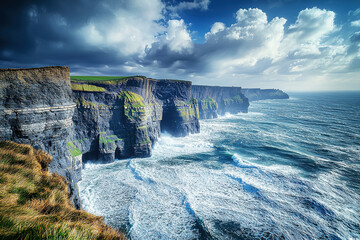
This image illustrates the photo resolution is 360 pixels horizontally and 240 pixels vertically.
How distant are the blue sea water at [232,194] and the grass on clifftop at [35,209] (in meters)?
10.6

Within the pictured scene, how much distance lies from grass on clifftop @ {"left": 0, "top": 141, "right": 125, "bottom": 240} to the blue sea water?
1057 cm

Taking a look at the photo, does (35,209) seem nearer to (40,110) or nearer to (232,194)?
(40,110)

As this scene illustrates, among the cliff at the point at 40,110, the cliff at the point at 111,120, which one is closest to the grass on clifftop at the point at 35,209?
the cliff at the point at 40,110

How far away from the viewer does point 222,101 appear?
10338 cm

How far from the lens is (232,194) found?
19.0 meters

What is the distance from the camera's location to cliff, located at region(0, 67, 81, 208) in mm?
12555

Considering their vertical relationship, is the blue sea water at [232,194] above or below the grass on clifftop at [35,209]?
below

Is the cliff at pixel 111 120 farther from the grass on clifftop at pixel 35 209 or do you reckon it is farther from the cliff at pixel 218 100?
the cliff at pixel 218 100

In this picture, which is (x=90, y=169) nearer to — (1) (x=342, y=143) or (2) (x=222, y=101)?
(1) (x=342, y=143)

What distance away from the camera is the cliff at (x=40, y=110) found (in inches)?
494

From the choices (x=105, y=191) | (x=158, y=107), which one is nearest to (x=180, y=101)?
(x=158, y=107)

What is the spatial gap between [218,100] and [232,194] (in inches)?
3485

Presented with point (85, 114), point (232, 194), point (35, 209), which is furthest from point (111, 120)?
point (35, 209)

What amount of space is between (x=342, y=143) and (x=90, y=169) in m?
60.0
